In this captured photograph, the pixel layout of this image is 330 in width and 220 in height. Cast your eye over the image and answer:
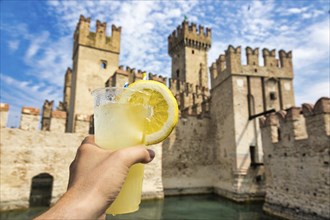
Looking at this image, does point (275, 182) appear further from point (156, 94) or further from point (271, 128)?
point (156, 94)

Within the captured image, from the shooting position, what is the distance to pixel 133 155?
4.19ft

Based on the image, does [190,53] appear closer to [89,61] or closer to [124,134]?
[89,61]

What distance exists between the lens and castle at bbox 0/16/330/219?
902 centimetres

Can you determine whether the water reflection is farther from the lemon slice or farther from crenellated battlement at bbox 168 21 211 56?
crenellated battlement at bbox 168 21 211 56

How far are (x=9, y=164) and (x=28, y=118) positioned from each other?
2166 mm

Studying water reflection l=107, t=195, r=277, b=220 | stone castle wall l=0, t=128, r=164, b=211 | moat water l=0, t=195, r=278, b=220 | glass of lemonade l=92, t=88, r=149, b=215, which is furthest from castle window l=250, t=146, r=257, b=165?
glass of lemonade l=92, t=88, r=149, b=215

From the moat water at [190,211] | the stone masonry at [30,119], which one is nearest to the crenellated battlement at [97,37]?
the stone masonry at [30,119]

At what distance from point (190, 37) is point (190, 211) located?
26.1 metres

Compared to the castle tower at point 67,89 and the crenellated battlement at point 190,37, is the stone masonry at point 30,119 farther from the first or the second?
the crenellated battlement at point 190,37

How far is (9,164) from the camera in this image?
999cm

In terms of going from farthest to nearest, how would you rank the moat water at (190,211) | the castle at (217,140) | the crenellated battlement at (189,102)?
1. the crenellated battlement at (189,102)
2. the moat water at (190,211)
3. the castle at (217,140)

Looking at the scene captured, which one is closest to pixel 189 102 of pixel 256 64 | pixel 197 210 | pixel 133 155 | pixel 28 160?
pixel 256 64

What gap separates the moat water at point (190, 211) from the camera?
368 inches

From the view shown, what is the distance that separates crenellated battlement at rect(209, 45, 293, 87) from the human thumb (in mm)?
14239
